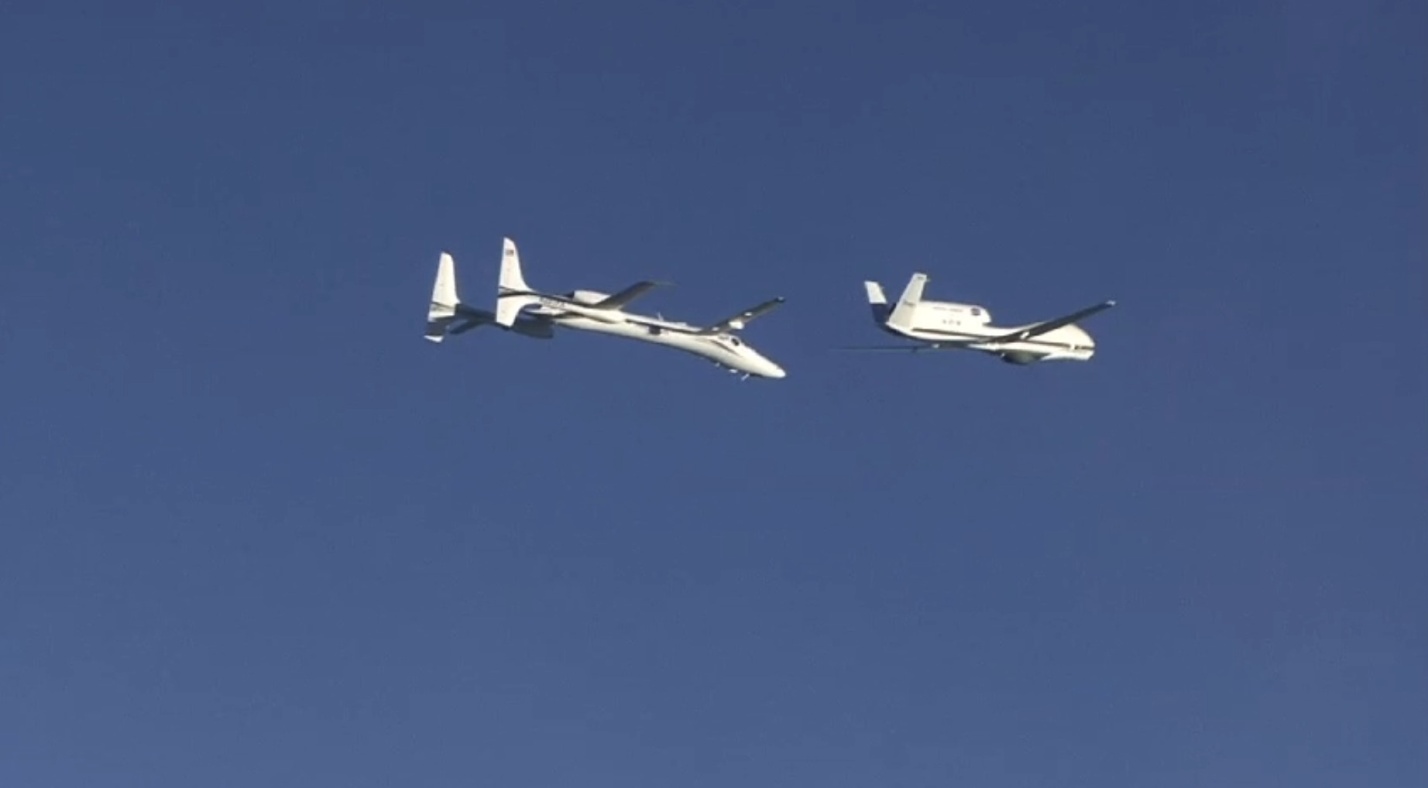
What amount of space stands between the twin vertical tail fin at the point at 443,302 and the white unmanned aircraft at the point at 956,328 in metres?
26.0

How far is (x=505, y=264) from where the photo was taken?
7333 inches

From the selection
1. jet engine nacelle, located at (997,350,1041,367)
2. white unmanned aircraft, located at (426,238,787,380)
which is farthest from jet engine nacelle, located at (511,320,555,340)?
jet engine nacelle, located at (997,350,1041,367)

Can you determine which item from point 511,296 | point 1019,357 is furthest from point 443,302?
point 1019,357

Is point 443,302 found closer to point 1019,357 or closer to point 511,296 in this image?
point 511,296

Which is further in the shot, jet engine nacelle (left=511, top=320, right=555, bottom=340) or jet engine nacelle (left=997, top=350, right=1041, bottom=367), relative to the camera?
jet engine nacelle (left=511, top=320, right=555, bottom=340)

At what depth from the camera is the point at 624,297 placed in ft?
592

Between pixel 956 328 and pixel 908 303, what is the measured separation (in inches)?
147

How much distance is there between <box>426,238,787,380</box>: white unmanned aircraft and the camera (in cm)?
18162

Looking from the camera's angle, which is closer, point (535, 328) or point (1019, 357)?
point (1019, 357)

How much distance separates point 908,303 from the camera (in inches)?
6860

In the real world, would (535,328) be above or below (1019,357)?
above

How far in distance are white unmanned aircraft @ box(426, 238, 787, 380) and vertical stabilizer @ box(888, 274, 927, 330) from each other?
397 inches

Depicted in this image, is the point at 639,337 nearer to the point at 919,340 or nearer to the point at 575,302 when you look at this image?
the point at 575,302

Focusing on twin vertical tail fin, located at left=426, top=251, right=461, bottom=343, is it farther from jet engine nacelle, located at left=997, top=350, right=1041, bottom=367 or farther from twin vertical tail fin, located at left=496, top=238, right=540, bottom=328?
jet engine nacelle, located at left=997, top=350, right=1041, bottom=367
